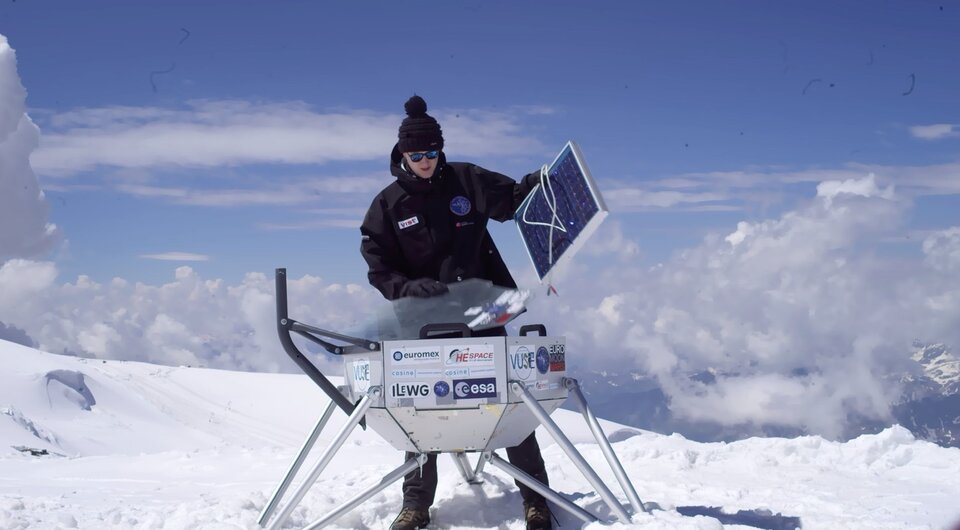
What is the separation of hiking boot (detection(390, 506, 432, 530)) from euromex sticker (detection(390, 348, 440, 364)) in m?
1.34

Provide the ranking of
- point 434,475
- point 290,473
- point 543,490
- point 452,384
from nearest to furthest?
point 452,384
point 543,490
point 290,473
point 434,475

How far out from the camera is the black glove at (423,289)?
5348 millimetres

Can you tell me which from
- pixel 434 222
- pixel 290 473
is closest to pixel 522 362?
pixel 434 222

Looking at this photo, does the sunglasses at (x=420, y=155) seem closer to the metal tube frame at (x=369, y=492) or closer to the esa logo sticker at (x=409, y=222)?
the esa logo sticker at (x=409, y=222)

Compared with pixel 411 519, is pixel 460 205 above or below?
above

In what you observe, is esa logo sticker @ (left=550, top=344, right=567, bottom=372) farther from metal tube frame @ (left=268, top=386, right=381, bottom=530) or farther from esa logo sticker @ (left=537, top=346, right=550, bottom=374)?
metal tube frame @ (left=268, top=386, right=381, bottom=530)

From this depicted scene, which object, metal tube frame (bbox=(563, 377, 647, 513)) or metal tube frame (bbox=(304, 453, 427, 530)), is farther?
metal tube frame (bbox=(563, 377, 647, 513))

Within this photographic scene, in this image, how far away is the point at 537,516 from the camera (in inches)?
221

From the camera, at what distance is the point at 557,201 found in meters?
5.38

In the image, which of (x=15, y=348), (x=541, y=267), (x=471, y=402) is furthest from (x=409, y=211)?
(x=15, y=348)

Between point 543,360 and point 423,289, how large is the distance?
83 cm

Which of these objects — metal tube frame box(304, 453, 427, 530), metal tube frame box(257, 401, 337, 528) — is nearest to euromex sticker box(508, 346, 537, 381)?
metal tube frame box(304, 453, 427, 530)

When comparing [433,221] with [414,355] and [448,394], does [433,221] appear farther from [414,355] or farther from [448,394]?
[448,394]

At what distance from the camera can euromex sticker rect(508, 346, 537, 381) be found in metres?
5.00
